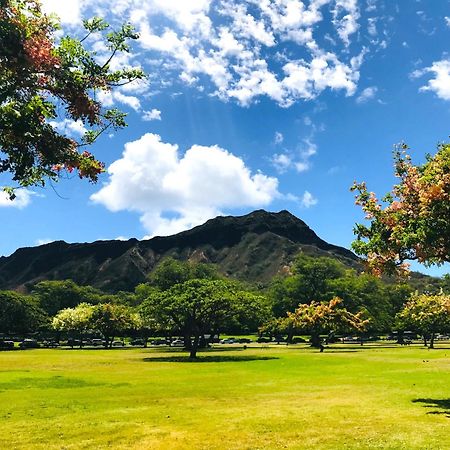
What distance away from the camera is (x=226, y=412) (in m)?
17.5

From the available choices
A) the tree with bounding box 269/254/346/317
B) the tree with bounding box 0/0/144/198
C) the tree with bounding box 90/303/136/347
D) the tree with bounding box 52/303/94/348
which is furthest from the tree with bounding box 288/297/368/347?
the tree with bounding box 0/0/144/198

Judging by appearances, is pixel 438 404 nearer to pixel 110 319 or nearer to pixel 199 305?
pixel 199 305

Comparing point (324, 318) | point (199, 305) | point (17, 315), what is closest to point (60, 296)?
point (17, 315)

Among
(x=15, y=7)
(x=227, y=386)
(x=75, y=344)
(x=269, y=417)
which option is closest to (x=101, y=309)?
(x=75, y=344)

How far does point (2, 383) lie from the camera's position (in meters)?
27.9

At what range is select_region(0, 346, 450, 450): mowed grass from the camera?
13109mm

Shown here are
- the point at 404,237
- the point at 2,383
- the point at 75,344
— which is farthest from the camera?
the point at 75,344

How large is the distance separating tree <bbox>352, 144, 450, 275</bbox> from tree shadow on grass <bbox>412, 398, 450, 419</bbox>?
551 centimetres

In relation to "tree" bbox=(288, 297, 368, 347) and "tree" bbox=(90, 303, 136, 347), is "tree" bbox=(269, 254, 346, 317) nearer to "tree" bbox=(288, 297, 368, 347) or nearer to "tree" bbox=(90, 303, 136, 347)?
"tree" bbox=(288, 297, 368, 347)

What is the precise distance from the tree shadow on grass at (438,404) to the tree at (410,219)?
551cm

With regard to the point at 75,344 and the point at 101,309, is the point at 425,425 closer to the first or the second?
the point at 101,309

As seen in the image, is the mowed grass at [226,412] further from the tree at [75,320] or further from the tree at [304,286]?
the tree at [304,286]

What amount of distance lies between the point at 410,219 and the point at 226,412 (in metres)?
10.4

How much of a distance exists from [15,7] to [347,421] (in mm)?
15283
